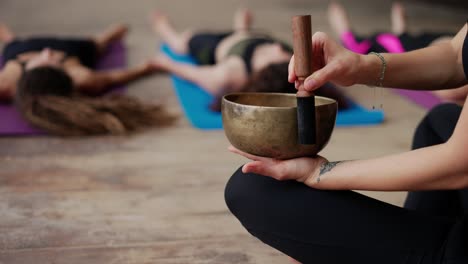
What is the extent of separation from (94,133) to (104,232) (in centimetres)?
87

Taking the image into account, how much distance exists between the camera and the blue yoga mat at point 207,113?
2299 millimetres

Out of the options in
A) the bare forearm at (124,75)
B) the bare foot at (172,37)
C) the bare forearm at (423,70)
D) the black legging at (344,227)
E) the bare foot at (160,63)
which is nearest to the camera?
the black legging at (344,227)

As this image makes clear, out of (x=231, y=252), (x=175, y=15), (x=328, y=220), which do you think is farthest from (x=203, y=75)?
(x=175, y=15)

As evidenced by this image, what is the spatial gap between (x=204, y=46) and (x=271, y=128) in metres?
2.30

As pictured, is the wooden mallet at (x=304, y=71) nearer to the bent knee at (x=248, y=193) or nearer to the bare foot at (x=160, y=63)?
the bent knee at (x=248, y=193)

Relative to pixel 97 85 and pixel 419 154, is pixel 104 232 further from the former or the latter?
pixel 97 85

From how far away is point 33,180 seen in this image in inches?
67.0

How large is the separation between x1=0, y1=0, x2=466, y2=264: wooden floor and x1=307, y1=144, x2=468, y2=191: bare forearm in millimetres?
411

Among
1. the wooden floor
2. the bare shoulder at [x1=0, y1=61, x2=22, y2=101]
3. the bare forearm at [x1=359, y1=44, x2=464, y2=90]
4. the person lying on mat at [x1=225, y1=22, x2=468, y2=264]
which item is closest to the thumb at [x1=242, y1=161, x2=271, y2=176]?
the person lying on mat at [x1=225, y1=22, x2=468, y2=264]

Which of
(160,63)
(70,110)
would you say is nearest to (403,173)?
(70,110)

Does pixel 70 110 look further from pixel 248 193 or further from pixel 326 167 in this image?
pixel 326 167

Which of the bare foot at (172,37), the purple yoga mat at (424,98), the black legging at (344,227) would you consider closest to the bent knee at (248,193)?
the black legging at (344,227)

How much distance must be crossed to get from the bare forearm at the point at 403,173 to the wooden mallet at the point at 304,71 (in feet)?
0.24

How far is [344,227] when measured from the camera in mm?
918
